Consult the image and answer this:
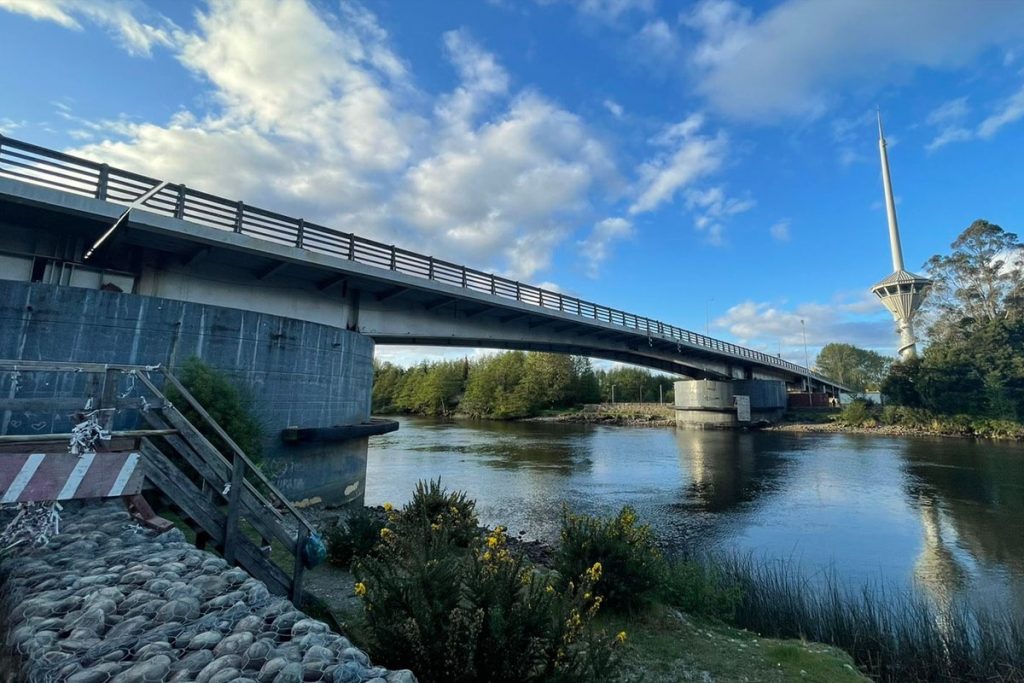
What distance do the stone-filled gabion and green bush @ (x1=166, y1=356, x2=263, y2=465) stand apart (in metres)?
6.75

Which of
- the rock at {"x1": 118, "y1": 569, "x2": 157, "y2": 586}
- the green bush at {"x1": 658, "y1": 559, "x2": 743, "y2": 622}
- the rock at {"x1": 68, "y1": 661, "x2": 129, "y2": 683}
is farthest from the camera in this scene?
the green bush at {"x1": 658, "y1": 559, "x2": 743, "y2": 622}

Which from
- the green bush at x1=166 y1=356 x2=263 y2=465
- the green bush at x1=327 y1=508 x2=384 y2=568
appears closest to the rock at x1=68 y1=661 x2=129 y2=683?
the green bush at x1=327 y1=508 x2=384 y2=568

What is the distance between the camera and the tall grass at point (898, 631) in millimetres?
6609

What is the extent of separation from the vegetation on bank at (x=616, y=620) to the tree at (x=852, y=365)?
136750 millimetres

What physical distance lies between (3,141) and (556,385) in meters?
82.2

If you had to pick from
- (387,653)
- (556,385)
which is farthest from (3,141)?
(556,385)

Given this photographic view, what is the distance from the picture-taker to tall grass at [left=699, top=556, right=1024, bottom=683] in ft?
21.7

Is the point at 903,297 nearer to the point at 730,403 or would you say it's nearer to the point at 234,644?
the point at 730,403

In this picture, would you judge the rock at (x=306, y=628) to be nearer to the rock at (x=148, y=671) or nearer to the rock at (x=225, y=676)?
the rock at (x=225, y=676)

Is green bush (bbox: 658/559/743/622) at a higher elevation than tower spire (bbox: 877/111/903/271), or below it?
below

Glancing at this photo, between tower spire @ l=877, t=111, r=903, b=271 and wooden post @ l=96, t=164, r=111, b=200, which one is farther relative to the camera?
tower spire @ l=877, t=111, r=903, b=271

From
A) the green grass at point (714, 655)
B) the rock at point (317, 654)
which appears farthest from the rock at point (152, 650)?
the green grass at point (714, 655)

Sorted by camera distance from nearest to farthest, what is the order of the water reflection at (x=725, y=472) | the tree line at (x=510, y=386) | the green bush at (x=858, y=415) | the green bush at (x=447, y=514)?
the green bush at (x=447, y=514) → the water reflection at (x=725, y=472) → the green bush at (x=858, y=415) → the tree line at (x=510, y=386)

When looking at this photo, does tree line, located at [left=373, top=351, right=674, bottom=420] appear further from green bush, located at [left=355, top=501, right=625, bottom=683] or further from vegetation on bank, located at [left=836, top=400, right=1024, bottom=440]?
green bush, located at [left=355, top=501, right=625, bottom=683]
